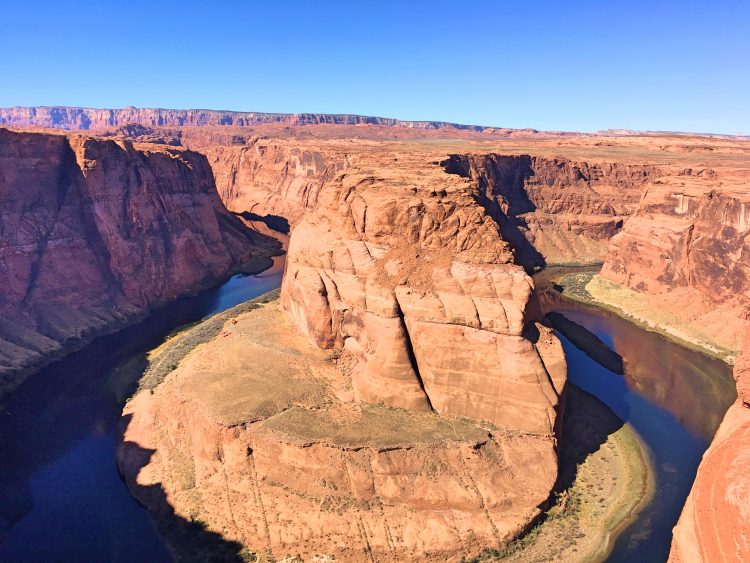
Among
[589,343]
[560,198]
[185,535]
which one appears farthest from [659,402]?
[560,198]

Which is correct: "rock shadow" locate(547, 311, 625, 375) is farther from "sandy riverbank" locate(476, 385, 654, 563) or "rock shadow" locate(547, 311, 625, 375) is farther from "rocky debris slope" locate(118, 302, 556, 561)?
"rocky debris slope" locate(118, 302, 556, 561)

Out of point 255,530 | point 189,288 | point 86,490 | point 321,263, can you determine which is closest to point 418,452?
point 255,530

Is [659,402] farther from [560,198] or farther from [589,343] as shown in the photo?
[560,198]

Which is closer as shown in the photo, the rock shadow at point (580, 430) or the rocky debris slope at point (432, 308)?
the rocky debris slope at point (432, 308)

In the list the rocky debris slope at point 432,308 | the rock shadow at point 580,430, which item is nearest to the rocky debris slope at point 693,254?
the rock shadow at point 580,430

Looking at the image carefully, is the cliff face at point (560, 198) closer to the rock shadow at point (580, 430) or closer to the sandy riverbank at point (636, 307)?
the sandy riverbank at point (636, 307)

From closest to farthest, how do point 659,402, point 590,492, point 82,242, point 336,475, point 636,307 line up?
point 336,475 < point 590,492 < point 659,402 < point 82,242 < point 636,307

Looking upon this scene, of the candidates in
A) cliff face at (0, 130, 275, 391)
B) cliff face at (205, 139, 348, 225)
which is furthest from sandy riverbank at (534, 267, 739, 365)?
cliff face at (0, 130, 275, 391)
